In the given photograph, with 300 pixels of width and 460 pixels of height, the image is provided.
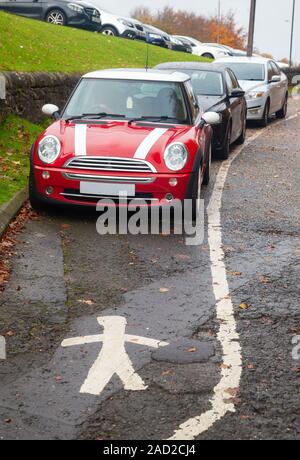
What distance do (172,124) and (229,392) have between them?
569 cm

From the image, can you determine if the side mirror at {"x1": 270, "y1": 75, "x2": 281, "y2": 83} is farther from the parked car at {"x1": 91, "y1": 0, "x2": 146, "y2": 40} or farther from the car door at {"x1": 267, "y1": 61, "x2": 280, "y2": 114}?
the parked car at {"x1": 91, "y1": 0, "x2": 146, "y2": 40}

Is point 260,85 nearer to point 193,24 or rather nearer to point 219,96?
point 219,96

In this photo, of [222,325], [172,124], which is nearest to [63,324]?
[222,325]

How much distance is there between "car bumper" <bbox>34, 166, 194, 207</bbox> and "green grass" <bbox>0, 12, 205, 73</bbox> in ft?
20.7

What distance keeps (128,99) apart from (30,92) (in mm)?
4810

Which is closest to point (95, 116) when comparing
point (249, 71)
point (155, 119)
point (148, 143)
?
point (155, 119)

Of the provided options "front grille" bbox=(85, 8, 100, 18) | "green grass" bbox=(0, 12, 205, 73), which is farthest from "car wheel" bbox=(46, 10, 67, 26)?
"green grass" bbox=(0, 12, 205, 73)

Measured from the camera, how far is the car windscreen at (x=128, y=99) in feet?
33.5

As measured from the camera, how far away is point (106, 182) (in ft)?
29.3

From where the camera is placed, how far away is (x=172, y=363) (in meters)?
5.20

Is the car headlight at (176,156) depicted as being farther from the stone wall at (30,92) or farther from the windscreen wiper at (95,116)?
the stone wall at (30,92)

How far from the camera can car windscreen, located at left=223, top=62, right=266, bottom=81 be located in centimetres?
2111
